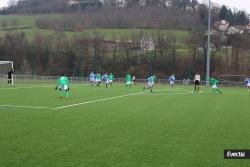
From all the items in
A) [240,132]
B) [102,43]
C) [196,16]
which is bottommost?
[240,132]

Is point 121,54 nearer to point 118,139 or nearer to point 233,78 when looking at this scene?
point 233,78

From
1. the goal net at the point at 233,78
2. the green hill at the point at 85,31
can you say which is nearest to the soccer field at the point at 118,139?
the goal net at the point at 233,78

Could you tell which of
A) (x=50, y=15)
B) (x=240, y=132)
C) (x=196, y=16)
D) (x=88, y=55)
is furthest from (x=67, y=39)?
(x=240, y=132)

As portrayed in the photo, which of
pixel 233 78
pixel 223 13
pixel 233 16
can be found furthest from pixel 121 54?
pixel 233 16

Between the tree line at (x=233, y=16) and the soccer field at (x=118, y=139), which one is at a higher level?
the tree line at (x=233, y=16)

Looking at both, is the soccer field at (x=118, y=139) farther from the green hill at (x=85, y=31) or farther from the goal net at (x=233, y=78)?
the green hill at (x=85, y=31)

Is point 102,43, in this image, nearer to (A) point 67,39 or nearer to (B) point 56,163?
(A) point 67,39

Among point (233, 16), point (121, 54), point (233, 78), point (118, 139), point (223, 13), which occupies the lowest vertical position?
point (233, 78)

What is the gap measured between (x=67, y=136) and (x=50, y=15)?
103 metres

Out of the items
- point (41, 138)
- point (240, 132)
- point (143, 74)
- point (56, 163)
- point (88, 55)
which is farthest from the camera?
point (88, 55)

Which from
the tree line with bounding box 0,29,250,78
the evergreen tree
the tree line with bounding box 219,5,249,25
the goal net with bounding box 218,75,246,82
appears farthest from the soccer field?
the tree line with bounding box 219,5,249,25

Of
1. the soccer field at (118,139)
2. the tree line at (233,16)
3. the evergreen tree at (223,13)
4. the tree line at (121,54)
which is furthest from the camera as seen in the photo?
the tree line at (233,16)

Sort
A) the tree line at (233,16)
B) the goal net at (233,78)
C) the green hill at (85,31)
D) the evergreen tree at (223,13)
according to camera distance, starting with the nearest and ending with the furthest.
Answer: the goal net at (233,78)
the green hill at (85,31)
the evergreen tree at (223,13)
the tree line at (233,16)

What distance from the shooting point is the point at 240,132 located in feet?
45.0
